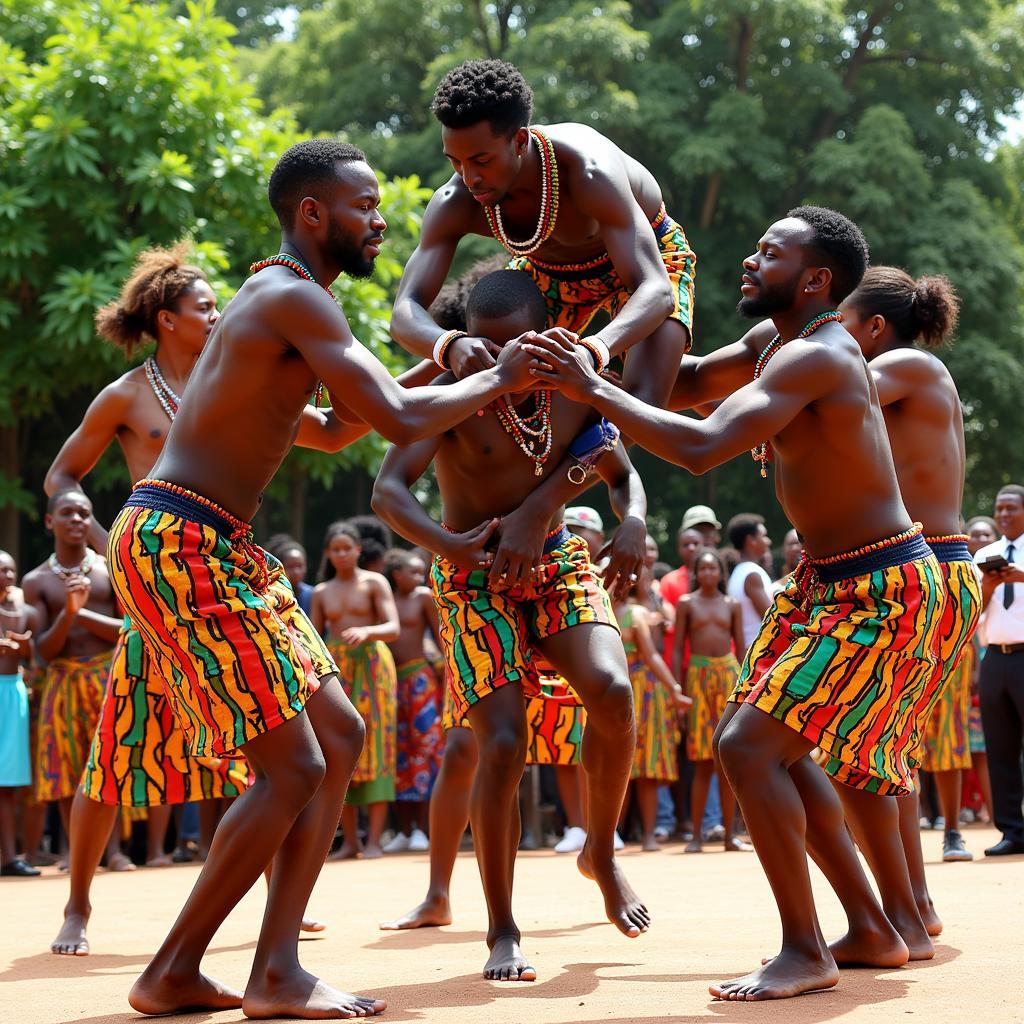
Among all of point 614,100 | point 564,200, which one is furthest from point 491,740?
point 614,100

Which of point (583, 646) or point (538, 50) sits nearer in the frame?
point (583, 646)

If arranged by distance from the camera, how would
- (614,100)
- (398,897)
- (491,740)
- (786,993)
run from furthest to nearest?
(614,100)
(398,897)
(491,740)
(786,993)

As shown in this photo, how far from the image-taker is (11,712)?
1009 centimetres

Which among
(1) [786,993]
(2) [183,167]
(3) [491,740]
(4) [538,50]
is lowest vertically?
(1) [786,993]

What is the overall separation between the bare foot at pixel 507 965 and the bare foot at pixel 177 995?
838 millimetres

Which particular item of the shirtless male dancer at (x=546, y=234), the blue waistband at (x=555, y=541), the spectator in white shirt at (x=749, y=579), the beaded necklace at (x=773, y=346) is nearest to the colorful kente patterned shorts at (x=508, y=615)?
the blue waistband at (x=555, y=541)

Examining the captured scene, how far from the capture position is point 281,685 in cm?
427

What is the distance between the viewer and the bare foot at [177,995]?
415 cm

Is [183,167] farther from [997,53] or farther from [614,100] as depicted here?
[997,53]

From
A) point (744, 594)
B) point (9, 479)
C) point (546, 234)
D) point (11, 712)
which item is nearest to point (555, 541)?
point (546, 234)

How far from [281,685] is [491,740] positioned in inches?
39.7

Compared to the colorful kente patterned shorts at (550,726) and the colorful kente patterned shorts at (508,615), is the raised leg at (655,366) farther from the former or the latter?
the colorful kente patterned shorts at (550,726)

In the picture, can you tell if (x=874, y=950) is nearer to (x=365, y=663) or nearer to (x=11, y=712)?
(x=365, y=663)

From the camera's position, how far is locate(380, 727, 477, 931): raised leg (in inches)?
254
